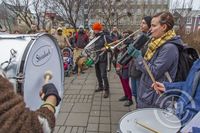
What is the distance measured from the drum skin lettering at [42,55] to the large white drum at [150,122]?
0.77 metres

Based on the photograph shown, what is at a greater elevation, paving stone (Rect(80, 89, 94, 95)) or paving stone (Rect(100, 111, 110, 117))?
paving stone (Rect(100, 111, 110, 117))

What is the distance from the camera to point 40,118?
4.67ft

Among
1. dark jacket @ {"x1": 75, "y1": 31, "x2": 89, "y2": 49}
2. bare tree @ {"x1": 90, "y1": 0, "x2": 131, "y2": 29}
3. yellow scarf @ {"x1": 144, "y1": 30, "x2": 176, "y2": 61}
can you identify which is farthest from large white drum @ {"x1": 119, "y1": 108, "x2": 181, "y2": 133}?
bare tree @ {"x1": 90, "y1": 0, "x2": 131, "y2": 29}

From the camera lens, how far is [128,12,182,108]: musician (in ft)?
8.95

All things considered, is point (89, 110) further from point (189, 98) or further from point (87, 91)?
point (189, 98)

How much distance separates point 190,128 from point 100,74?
4.80m

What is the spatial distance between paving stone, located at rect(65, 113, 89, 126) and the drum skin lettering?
Result: 8.22 ft

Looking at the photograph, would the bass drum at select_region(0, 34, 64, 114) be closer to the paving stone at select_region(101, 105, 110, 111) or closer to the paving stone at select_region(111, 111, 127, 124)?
the paving stone at select_region(111, 111, 127, 124)

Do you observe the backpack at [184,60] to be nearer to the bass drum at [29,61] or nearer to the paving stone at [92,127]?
the bass drum at [29,61]

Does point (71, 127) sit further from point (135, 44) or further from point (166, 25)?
point (166, 25)

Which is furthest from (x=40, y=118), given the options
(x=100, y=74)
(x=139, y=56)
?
(x=100, y=74)

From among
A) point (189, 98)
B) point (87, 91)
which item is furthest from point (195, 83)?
point (87, 91)

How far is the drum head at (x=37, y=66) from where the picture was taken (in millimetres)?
1892

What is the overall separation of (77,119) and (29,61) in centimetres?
296
